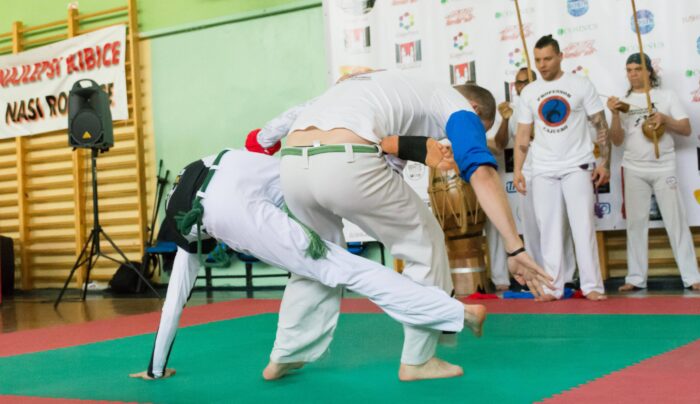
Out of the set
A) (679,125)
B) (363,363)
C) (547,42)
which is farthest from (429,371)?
(679,125)

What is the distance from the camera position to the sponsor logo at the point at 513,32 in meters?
Result: 6.73

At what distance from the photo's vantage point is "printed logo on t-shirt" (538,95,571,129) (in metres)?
5.87

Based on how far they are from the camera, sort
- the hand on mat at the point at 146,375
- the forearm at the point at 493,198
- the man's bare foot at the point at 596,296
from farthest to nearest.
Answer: the man's bare foot at the point at 596,296, the hand on mat at the point at 146,375, the forearm at the point at 493,198

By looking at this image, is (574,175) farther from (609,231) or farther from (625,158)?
(609,231)

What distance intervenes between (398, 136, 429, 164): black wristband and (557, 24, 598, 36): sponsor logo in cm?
415

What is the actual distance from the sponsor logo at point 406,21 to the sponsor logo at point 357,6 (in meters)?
0.31

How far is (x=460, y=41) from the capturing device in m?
6.97

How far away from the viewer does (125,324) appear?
5539 millimetres

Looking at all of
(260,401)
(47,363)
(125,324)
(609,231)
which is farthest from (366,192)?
(609,231)

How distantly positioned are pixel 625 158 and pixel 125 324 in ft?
11.9

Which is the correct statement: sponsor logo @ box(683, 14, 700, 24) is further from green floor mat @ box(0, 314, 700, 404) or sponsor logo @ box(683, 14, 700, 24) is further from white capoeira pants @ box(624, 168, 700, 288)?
green floor mat @ box(0, 314, 700, 404)

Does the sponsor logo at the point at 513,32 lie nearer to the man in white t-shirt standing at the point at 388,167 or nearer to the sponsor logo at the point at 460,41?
the sponsor logo at the point at 460,41

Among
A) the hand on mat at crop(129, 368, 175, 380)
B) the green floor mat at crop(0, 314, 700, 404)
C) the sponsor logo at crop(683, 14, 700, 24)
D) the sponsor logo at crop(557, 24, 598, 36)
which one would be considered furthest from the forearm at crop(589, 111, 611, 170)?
the hand on mat at crop(129, 368, 175, 380)

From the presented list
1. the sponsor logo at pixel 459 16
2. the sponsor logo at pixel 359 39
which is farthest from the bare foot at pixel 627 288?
the sponsor logo at pixel 359 39
